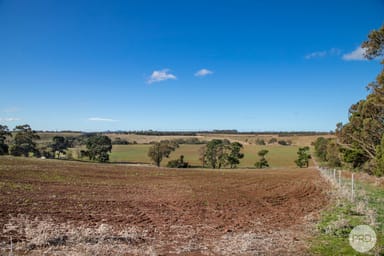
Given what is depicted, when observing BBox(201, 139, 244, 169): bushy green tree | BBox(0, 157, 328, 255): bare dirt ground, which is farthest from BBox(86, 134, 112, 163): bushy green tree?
BBox(0, 157, 328, 255): bare dirt ground

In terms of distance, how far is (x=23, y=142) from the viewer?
62594 millimetres

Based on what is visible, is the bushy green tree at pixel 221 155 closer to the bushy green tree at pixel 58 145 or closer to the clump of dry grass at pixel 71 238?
the bushy green tree at pixel 58 145

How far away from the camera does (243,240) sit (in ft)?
25.0

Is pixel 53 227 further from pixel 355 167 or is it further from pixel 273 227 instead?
pixel 355 167

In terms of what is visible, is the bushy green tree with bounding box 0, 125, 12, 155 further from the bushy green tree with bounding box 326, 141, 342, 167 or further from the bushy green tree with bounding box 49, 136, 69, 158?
the bushy green tree with bounding box 326, 141, 342, 167

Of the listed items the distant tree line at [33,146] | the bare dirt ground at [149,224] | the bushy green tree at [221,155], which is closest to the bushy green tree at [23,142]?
the distant tree line at [33,146]

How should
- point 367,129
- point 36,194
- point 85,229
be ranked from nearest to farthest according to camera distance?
point 85,229, point 36,194, point 367,129

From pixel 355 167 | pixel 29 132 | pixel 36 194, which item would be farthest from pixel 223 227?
pixel 29 132

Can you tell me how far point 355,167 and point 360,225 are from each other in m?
31.0

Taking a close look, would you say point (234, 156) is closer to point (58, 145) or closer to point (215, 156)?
point (215, 156)

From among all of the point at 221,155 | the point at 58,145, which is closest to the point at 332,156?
the point at 221,155

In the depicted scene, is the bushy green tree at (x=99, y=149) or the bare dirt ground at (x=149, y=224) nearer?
the bare dirt ground at (x=149, y=224)

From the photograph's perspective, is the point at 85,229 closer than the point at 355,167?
Yes

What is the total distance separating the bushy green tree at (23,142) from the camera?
61.0 metres
